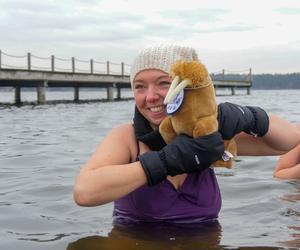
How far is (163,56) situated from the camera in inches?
126

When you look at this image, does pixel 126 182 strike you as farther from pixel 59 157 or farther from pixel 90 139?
pixel 90 139

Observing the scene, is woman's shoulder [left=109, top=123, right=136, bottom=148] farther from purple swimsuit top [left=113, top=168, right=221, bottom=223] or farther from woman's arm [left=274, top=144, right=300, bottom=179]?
woman's arm [left=274, top=144, right=300, bottom=179]

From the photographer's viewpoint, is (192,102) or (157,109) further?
(157,109)

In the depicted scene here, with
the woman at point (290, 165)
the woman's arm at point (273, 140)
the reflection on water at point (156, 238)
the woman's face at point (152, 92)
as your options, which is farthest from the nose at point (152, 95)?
Result: the woman at point (290, 165)

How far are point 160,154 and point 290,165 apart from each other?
11.4 feet

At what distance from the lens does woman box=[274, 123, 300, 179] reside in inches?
222

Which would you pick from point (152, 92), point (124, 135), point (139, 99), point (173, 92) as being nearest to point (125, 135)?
point (124, 135)

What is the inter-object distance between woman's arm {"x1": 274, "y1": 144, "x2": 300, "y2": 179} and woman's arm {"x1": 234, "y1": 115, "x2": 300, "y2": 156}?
6.85 ft

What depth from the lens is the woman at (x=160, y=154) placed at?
280 cm

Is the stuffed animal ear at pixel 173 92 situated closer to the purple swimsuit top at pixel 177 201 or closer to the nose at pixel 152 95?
the nose at pixel 152 95

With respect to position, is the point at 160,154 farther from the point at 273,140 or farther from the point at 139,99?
the point at 273,140

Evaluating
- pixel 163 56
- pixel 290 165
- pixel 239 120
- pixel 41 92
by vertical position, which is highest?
pixel 163 56

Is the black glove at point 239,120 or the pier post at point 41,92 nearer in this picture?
the black glove at point 239,120

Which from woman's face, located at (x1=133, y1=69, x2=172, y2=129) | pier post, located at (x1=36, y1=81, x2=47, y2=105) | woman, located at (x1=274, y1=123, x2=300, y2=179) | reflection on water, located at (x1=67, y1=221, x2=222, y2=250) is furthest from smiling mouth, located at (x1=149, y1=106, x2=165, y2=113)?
pier post, located at (x1=36, y1=81, x2=47, y2=105)
